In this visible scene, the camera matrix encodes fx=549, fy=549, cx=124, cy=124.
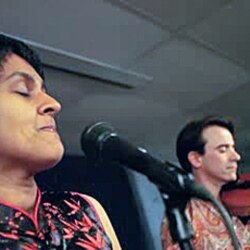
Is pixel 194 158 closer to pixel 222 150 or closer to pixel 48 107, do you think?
pixel 222 150

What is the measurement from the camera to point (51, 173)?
2.86m

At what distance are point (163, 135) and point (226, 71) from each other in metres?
0.85

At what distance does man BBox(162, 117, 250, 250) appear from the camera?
4.73ft

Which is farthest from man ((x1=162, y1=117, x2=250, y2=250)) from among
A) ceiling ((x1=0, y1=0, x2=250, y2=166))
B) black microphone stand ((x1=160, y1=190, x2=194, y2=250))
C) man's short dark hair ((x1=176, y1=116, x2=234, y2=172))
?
black microphone stand ((x1=160, y1=190, x2=194, y2=250))

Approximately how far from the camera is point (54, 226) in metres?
0.80

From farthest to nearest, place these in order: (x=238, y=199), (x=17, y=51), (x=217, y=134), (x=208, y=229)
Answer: (x=217, y=134) < (x=238, y=199) < (x=208, y=229) < (x=17, y=51)

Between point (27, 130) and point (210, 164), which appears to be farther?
point (210, 164)

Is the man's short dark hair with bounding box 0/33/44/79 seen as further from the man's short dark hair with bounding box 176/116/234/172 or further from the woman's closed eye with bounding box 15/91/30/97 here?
the man's short dark hair with bounding box 176/116/234/172

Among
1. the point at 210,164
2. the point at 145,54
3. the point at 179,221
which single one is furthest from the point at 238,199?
the point at 179,221

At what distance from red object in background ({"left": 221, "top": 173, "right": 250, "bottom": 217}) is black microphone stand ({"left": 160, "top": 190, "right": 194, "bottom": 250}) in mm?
849

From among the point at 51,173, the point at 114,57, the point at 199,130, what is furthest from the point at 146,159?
the point at 51,173

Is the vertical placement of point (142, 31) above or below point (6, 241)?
above

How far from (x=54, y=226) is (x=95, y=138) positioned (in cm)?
15

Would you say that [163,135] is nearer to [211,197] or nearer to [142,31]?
[142,31]
